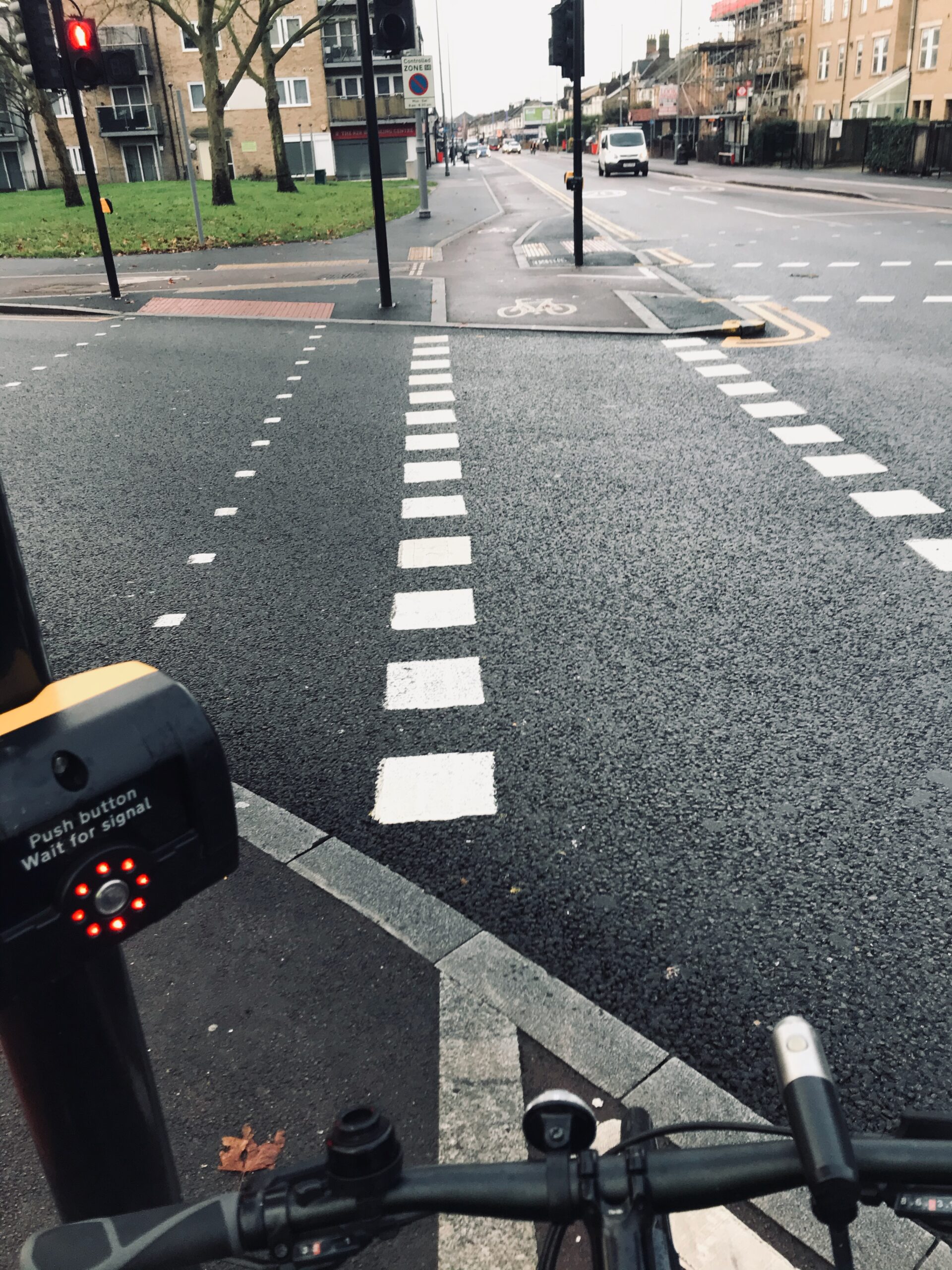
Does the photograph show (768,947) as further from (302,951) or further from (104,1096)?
(104,1096)

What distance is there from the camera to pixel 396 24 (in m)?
13.1

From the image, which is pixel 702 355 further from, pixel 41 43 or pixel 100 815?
pixel 100 815

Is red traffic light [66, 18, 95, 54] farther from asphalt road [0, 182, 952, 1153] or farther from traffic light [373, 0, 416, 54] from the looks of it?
→ asphalt road [0, 182, 952, 1153]

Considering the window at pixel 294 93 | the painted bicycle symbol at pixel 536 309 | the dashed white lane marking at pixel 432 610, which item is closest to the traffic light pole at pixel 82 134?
the painted bicycle symbol at pixel 536 309

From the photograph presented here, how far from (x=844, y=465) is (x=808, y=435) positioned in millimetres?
893

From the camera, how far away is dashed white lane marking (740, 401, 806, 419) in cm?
898

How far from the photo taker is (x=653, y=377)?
10.8 metres

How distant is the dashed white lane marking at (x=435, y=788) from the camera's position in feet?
12.7

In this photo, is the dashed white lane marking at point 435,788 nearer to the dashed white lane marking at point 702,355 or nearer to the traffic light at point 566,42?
the dashed white lane marking at point 702,355

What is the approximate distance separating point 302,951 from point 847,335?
11.1 m

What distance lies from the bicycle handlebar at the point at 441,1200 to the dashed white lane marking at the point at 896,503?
235 inches

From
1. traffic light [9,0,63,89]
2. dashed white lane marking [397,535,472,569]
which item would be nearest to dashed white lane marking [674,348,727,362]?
dashed white lane marking [397,535,472,569]

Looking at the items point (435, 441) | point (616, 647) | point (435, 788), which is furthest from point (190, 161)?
point (435, 788)

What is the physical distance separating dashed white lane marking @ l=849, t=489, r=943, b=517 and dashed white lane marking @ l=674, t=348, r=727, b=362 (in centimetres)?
494
